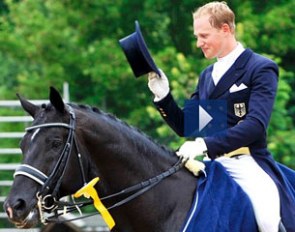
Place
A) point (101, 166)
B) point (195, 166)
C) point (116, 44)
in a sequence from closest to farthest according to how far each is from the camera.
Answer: point (101, 166), point (195, 166), point (116, 44)

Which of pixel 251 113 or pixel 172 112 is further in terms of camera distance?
pixel 172 112

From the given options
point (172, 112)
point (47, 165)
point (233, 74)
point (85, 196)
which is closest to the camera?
point (47, 165)

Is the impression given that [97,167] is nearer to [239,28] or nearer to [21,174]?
[21,174]

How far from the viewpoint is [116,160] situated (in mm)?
5738

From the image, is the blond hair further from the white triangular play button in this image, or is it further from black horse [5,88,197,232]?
black horse [5,88,197,232]

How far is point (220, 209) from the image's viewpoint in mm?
5711

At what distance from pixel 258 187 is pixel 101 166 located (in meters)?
0.98

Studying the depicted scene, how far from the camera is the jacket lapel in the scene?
602cm

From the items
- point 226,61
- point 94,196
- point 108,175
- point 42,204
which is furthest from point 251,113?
point 42,204

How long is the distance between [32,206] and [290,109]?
39.1 ft

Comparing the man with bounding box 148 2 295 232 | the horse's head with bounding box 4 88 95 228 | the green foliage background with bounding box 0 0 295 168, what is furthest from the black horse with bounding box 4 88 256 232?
the green foliage background with bounding box 0 0 295 168

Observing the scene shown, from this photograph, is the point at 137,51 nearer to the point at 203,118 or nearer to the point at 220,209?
the point at 203,118

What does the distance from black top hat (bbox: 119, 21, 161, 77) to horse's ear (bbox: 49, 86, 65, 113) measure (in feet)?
1.96

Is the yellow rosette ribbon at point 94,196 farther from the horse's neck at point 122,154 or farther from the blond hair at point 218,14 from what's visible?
the blond hair at point 218,14
